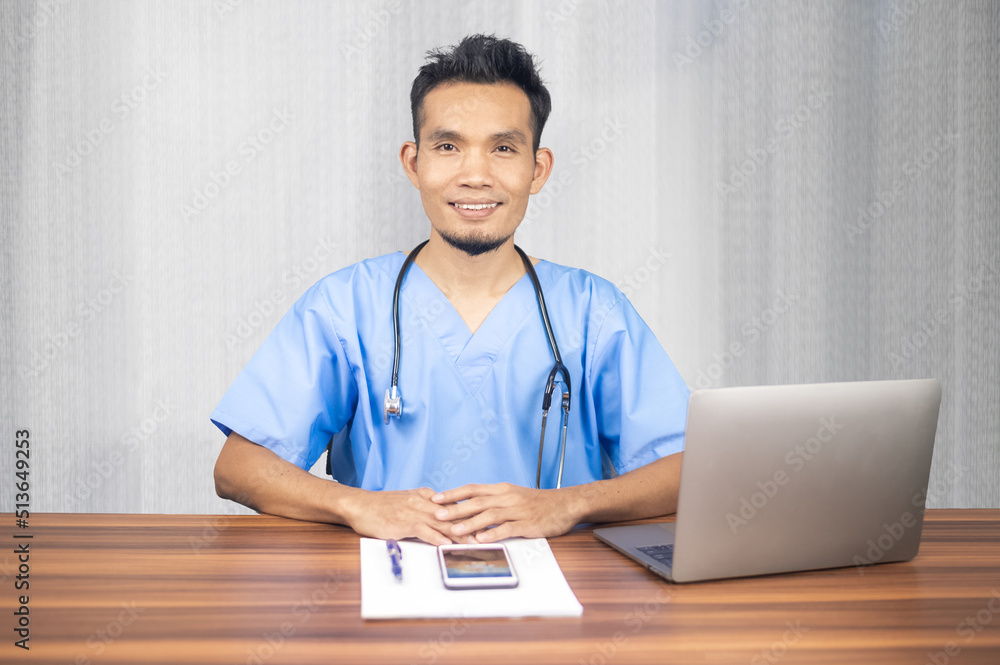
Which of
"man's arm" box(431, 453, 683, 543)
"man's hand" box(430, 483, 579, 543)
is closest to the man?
"man's arm" box(431, 453, 683, 543)

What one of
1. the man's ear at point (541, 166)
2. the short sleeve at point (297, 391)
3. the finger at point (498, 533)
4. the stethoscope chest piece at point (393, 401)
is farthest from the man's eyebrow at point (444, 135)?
the finger at point (498, 533)

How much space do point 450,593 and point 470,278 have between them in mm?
800

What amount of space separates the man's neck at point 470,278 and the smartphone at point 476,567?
62cm

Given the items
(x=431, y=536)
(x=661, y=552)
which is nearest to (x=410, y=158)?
(x=431, y=536)

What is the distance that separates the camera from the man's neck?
156cm

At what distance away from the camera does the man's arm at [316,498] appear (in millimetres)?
1077

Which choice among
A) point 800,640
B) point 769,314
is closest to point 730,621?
point 800,640

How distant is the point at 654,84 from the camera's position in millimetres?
2260

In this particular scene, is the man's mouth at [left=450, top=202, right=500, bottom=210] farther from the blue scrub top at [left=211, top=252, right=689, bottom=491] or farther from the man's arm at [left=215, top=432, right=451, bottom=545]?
the man's arm at [left=215, top=432, right=451, bottom=545]

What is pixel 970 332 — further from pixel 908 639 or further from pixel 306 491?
pixel 306 491

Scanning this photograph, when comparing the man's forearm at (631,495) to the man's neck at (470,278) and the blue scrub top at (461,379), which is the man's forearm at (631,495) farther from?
the man's neck at (470,278)

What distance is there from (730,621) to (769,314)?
64.2 inches

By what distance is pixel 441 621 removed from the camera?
0.82 meters

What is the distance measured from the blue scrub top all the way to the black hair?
372 millimetres
